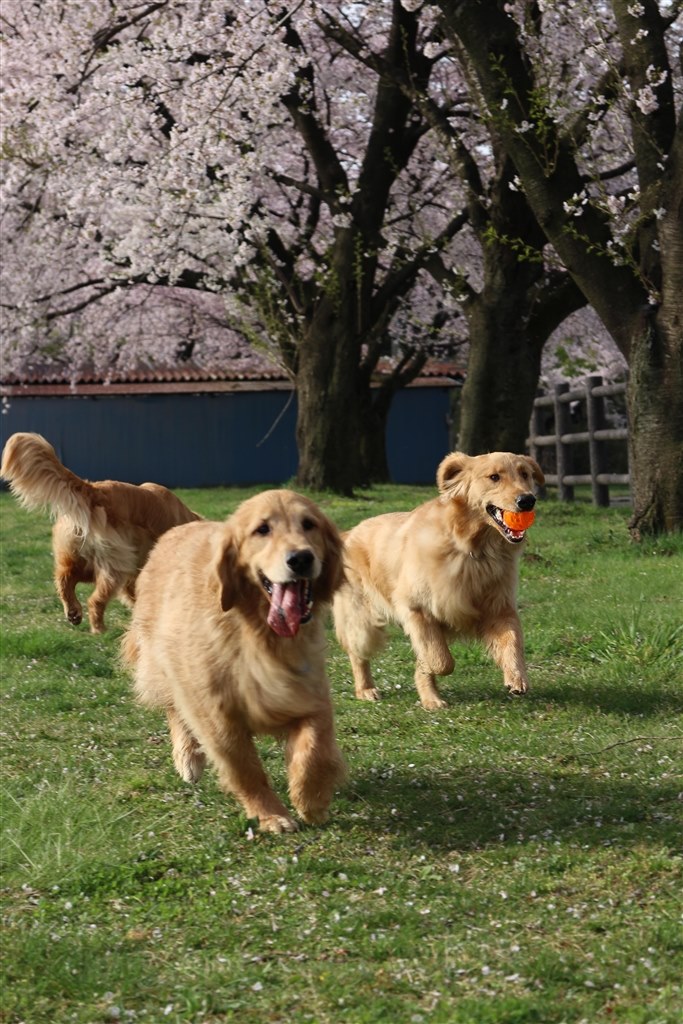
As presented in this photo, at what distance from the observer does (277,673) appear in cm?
484

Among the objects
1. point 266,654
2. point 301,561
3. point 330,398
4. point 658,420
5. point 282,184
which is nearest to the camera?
point 301,561

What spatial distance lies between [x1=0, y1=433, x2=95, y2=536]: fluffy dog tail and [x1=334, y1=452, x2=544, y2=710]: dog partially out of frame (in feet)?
7.96

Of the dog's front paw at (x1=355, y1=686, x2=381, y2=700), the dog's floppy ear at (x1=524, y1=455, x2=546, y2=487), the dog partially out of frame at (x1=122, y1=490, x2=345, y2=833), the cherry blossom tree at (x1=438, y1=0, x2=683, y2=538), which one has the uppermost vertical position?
the cherry blossom tree at (x1=438, y1=0, x2=683, y2=538)

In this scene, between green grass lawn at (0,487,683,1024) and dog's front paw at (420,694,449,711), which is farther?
dog's front paw at (420,694,449,711)

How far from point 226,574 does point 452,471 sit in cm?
227

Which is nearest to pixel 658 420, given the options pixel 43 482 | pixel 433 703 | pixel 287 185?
pixel 433 703

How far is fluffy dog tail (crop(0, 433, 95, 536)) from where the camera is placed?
8.20m

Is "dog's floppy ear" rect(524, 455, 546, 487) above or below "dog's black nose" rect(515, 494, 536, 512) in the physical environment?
above

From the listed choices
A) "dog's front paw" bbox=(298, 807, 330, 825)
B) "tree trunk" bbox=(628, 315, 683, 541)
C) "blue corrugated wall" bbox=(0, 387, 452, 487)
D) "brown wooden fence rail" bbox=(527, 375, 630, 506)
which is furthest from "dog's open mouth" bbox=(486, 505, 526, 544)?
"blue corrugated wall" bbox=(0, 387, 452, 487)

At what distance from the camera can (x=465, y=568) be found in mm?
6828

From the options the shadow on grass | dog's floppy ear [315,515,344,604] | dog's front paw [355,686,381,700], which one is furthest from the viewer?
dog's front paw [355,686,381,700]

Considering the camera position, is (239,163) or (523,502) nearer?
(523,502)

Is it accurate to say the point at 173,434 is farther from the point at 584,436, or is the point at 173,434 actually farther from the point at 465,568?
the point at 465,568

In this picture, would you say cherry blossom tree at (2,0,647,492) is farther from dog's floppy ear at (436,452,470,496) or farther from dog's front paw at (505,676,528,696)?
dog's front paw at (505,676,528,696)
